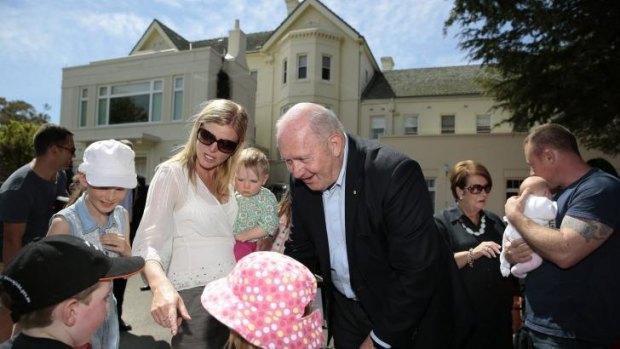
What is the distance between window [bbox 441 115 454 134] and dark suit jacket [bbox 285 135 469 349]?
945 inches

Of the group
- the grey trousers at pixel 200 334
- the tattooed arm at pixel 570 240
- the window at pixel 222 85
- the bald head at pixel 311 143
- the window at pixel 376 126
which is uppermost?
the window at pixel 222 85

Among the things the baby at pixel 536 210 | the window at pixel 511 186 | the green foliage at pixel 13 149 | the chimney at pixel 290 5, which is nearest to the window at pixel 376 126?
the window at pixel 511 186

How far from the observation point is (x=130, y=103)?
73.3 feet

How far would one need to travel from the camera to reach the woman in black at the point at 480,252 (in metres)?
3.61

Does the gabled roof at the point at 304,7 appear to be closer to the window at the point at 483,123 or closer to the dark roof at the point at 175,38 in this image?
the dark roof at the point at 175,38

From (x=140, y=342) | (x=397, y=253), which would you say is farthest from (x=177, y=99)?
(x=397, y=253)

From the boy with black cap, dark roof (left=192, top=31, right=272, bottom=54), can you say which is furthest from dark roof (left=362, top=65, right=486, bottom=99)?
the boy with black cap

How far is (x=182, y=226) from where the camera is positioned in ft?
8.02

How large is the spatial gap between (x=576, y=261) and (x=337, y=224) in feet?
4.84

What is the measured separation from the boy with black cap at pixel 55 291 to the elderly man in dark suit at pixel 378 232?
1104 mm

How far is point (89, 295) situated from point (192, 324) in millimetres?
536

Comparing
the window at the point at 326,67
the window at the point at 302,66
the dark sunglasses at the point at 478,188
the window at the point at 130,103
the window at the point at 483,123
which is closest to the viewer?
the dark sunglasses at the point at 478,188

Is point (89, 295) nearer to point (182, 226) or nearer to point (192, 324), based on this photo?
point (192, 324)

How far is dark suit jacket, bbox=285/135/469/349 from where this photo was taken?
216cm
